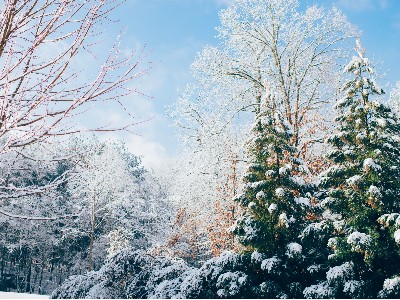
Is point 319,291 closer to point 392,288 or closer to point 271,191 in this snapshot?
point 392,288

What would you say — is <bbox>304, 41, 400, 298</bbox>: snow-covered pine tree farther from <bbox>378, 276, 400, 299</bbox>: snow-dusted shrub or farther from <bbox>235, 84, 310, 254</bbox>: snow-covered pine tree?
<bbox>235, 84, 310, 254</bbox>: snow-covered pine tree

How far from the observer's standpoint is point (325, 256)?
33.9 ft

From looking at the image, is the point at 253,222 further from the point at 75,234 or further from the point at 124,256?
the point at 75,234

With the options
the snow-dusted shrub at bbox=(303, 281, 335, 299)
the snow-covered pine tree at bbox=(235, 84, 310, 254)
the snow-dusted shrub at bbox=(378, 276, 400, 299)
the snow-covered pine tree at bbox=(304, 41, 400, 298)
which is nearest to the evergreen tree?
the snow-covered pine tree at bbox=(235, 84, 310, 254)

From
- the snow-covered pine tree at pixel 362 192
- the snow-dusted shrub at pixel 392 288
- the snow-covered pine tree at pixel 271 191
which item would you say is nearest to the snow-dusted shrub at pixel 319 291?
the snow-covered pine tree at pixel 362 192

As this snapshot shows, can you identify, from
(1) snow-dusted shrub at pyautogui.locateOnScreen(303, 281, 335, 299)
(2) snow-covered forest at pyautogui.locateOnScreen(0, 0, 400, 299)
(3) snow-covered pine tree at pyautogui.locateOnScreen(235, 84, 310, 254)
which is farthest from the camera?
(3) snow-covered pine tree at pyautogui.locateOnScreen(235, 84, 310, 254)

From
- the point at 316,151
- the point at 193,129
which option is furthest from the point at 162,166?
the point at 316,151

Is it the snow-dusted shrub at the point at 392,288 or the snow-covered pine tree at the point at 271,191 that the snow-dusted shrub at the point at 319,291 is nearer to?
the snow-dusted shrub at the point at 392,288

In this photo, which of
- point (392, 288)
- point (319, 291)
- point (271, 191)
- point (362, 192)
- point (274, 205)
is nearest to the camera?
point (392, 288)

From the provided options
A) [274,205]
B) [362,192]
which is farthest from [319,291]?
[362,192]

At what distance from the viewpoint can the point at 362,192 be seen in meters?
9.87

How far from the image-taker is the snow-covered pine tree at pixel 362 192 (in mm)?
9000

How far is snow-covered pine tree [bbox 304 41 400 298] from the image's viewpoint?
9000mm

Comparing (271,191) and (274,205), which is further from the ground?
(271,191)
